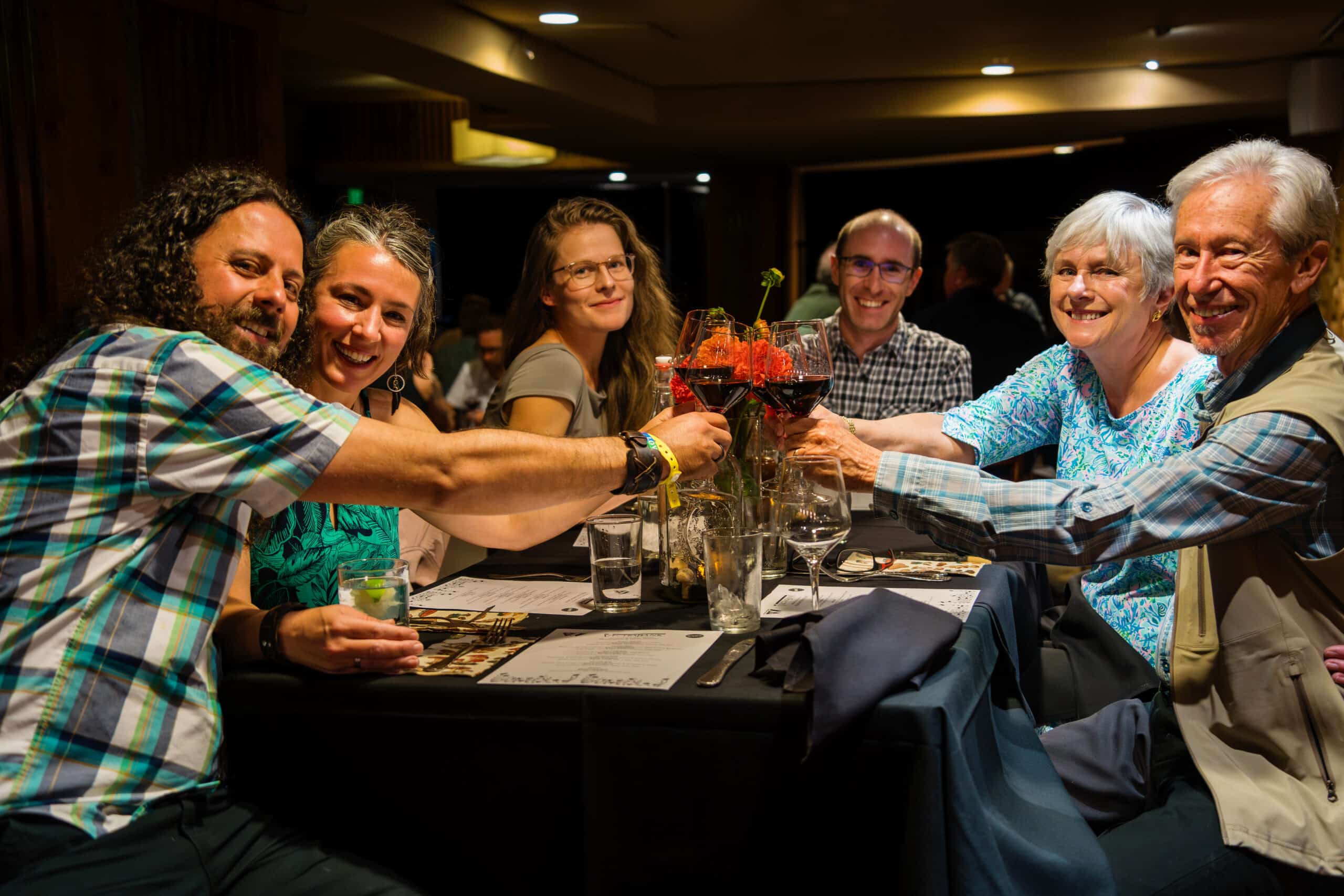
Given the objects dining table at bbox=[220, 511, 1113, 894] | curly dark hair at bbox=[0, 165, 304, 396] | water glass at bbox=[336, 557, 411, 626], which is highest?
curly dark hair at bbox=[0, 165, 304, 396]

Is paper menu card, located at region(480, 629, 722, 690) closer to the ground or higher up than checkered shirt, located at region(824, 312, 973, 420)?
closer to the ground

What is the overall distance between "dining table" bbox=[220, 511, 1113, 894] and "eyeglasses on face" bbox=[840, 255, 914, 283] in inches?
107

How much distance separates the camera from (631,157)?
418 inches

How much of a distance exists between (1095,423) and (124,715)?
2.04 meters

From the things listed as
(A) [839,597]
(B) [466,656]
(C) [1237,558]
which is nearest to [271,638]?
(B) [466,656]

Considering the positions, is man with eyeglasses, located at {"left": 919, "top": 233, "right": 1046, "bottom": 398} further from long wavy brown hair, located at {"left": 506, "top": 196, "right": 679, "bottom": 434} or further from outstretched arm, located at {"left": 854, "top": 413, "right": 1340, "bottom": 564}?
outstretched arm, located at {"left": 854, "top": 413, "right": 1340, "bottom": 564}

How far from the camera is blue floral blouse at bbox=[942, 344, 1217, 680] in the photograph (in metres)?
2.14

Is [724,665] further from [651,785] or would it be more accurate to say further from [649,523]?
[649,523]

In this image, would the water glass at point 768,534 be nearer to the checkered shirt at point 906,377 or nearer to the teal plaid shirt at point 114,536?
the teal plaid shirt at point 114,536

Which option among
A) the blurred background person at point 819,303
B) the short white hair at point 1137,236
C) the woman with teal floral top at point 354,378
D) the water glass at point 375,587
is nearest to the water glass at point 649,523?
the woman with teal floral top at point 354,378

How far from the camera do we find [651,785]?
1.34 meters

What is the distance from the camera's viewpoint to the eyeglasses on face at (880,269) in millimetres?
4090

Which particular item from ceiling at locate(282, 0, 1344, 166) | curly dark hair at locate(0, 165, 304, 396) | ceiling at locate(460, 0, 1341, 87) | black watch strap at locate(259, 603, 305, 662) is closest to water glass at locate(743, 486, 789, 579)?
black watch strap at locate(259, 603, 305, 662)

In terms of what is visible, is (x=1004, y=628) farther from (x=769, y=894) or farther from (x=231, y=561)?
(x=231, y=561)
